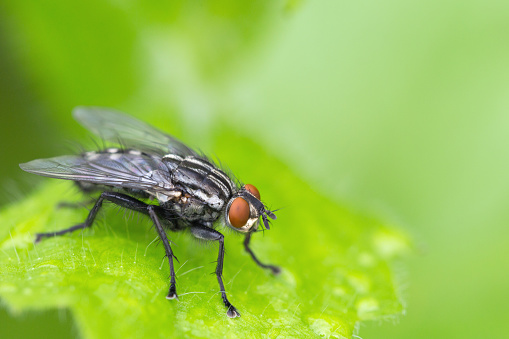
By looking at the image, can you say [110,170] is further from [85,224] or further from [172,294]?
[172,294]

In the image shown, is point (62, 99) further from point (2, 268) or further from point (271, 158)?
point (2, 268)

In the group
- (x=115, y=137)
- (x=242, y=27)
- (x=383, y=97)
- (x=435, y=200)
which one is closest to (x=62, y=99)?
(x=115, y=137)

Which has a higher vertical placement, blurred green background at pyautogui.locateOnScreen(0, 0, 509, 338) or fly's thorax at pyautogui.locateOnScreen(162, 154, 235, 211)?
blurred green background at pyautogui.locateOnScreen(0, 0, 509, 338)

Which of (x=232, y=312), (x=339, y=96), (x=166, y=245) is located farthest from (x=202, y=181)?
(x=339, y=96)

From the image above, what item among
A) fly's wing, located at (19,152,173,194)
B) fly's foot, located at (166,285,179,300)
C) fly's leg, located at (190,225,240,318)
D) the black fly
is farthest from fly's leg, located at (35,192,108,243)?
fly's foot, located at (166,285,179,300)

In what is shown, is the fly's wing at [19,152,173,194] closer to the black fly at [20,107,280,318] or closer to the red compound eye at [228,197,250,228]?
the black fly at [20,107,280,318]

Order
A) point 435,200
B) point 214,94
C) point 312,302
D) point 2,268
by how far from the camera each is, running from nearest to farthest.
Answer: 1. point 2,268
2. point 312,302
3. point 435,200
4. point 214,94

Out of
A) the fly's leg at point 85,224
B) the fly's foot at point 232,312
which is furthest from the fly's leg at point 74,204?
the fly's foot at point 232,312
